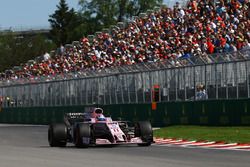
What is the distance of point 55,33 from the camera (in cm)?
12650

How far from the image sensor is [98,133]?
75.1 feet

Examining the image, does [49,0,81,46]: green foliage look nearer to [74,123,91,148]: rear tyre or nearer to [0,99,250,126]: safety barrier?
[0,99,250,126]: safety barrier

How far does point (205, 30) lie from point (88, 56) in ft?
41.5

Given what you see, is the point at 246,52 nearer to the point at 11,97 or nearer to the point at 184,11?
the point at 184,11

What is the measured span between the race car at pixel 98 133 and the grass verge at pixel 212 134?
2959mm

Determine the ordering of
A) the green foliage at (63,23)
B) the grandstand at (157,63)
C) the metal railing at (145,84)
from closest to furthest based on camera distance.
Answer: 1. the metal railing at (145,84)
2. the grandstand at (157,63)
3. the green foliage at (63,23)

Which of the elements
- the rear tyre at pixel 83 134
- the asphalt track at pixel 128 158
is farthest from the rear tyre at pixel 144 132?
the rear tyre at pixel 83 134

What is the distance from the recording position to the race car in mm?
22688

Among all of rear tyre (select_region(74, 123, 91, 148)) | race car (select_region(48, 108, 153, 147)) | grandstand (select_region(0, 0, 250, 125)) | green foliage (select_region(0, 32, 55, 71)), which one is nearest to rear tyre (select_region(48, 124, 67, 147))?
race car (select_region(48, 108, 153, 147))

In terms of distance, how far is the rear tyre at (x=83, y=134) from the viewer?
22594 millimetres

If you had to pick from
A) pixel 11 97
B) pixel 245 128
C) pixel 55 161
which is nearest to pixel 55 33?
pixel 11 97

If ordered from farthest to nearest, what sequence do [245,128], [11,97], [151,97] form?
[11,97]
[151,97]
[245,128]

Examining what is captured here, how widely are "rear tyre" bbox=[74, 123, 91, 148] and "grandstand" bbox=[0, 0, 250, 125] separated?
1075cm

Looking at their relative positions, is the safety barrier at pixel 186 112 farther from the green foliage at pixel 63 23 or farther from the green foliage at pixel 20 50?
the green foliage at pixel 63 23
